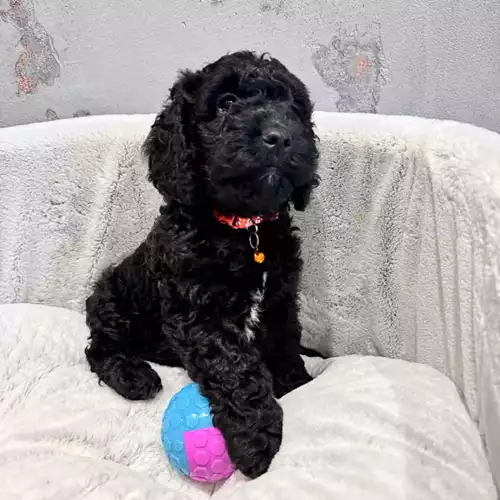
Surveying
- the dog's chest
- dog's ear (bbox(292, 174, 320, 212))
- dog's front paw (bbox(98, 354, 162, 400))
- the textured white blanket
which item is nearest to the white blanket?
dog's front paw (bbox(98, 354, 162, 400))

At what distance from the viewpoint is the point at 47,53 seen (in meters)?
2.29

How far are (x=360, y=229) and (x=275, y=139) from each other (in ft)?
2.30

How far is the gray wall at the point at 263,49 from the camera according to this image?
1.92 meters

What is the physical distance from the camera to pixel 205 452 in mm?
1503

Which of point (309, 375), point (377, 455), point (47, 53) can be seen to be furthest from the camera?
point (47, 53)

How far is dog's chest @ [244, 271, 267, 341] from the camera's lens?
1639 mm

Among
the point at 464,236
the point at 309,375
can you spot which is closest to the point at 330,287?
the point at 309,375

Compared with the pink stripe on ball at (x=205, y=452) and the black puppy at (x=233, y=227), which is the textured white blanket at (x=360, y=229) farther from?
the pink stripe on ball at (x=205, y=452)

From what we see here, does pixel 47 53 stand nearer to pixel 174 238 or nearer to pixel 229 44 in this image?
pixel 229 44

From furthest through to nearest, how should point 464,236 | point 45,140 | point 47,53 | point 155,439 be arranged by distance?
point 47,53
point 45,140
point 155,439
point 464,236

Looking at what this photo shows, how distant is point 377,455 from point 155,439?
2.18 feet

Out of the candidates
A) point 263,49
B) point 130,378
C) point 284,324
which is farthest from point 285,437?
point 263,49

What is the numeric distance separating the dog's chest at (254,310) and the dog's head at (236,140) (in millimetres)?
231

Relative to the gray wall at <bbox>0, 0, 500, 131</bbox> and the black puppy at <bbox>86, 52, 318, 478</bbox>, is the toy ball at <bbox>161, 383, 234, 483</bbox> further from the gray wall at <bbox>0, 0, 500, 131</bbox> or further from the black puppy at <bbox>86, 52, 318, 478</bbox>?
the gray wall at <bbox>0, 0, 500, 131</bbox>
